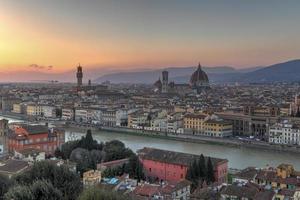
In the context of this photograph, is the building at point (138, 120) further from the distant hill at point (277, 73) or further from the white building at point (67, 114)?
the distant hill at point (277, 73)

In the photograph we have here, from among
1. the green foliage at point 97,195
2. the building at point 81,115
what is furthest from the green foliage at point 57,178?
the building at point 81,115

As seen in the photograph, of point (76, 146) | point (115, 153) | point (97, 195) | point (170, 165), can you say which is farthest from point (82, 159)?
point (97, 195)

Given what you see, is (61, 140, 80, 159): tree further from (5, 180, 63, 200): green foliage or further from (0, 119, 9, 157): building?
(5, 180, 63, 200): green foliage

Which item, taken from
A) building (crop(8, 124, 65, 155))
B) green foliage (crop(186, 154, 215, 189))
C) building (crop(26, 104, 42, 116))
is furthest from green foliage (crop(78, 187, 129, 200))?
building (crop(26, 104, 42, 116))

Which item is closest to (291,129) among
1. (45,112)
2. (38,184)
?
(38,184)

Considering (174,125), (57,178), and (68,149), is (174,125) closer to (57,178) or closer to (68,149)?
(68,149)
